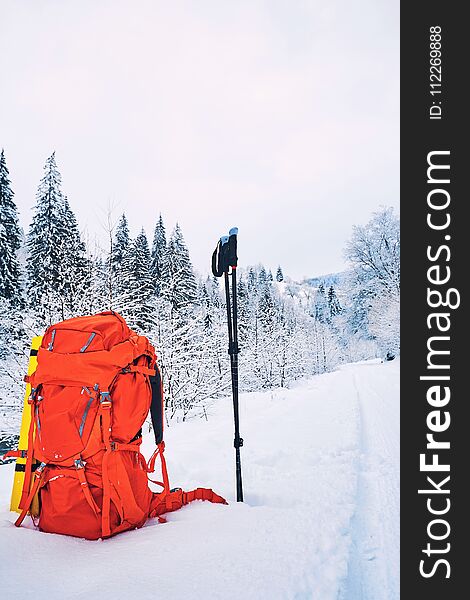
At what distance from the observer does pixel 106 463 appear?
239 cm

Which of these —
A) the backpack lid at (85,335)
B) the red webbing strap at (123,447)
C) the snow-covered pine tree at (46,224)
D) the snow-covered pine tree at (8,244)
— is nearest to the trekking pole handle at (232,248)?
the backpack lid at (85,335)

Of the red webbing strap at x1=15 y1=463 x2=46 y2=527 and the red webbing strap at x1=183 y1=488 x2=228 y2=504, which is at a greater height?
the red webbing strap at x1=15 y1=463 x2=46 y2=527

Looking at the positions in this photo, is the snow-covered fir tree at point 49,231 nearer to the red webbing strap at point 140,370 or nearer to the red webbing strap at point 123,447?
the red webbing strap at point 140,370

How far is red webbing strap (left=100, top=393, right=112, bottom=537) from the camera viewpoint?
7.57 feet

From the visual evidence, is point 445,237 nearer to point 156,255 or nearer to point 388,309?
point 388,309

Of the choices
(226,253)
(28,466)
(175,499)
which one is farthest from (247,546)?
(226,253)

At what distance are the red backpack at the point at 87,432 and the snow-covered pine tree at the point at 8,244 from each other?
17.7 meters

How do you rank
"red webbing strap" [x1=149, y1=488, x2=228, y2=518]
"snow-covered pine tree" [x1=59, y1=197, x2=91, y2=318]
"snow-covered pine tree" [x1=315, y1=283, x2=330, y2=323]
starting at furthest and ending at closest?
"snow-covered pine tree" [x1=315, y1=283, x2=330, y2=323], "snow-covered pine tree" [x1=59, y1=197, x2=91, y2=318], "red webbing strap" [x1=149, y1=488, x2=228, y2=518]

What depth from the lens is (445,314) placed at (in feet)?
7.72

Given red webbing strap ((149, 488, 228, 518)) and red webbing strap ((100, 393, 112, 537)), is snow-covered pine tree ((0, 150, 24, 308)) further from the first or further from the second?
red webbing strap ((100, 393, 112, 537))

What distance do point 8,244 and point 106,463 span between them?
19.6 m

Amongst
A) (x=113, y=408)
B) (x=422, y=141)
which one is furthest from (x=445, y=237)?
(x=113, y=408)

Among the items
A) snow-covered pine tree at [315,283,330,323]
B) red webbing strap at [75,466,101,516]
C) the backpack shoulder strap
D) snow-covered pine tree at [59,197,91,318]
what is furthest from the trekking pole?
snow-covered pine tree at [315,283,330,323]

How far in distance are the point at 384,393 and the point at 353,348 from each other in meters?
42.1
